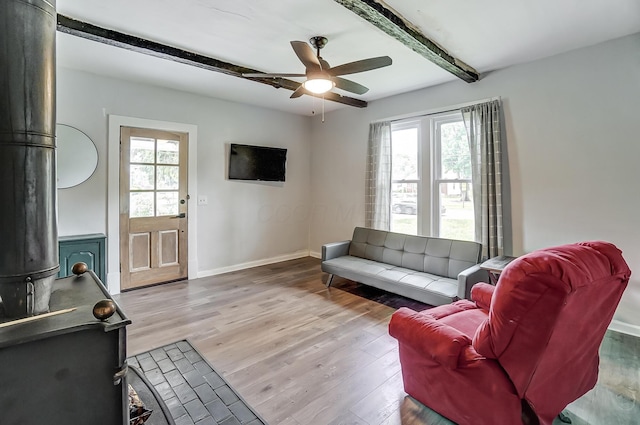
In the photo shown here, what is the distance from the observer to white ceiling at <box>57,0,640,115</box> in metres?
2.31

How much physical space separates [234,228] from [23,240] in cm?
377

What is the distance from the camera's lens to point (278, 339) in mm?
2725

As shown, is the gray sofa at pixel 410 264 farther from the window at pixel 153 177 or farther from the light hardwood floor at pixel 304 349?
the window at pixel 153 177

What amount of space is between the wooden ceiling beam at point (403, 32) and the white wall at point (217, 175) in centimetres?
296

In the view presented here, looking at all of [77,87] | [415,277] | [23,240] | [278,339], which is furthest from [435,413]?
[77,87]

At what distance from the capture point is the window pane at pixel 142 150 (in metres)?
3.96

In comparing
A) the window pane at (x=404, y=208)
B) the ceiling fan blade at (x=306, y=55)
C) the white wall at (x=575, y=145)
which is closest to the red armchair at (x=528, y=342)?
the white wall at (x=575, y=145)

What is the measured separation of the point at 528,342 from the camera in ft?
4.35

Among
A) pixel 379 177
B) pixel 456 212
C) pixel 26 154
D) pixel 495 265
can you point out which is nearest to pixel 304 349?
pixel 495 265

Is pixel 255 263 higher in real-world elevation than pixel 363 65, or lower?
lower

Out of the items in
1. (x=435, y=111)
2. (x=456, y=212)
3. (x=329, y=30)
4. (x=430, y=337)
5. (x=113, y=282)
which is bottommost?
(x=113, y=282)

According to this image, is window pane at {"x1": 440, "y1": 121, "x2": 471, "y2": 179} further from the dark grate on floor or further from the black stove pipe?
the black stove pipe

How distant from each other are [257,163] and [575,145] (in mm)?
4025

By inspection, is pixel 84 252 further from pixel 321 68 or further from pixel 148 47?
pixel 321 68
